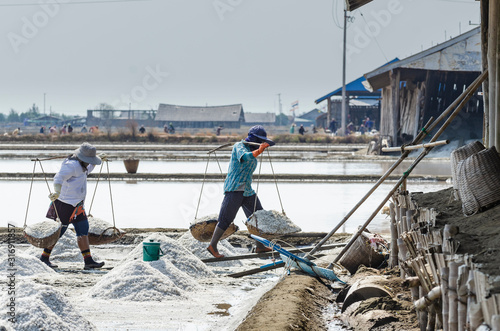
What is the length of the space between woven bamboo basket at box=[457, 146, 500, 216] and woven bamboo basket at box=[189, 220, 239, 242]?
10.3 ft

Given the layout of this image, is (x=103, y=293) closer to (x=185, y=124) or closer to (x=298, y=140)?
(x=298, y=140)

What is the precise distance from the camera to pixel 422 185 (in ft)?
56.5

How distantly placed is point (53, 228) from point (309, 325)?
3.41 meters

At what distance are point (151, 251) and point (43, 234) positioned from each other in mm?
1322

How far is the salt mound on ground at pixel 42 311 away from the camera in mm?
4641

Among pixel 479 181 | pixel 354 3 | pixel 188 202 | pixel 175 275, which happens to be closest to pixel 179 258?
pixel 175 275

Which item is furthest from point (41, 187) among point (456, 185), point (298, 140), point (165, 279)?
point (298, 140)

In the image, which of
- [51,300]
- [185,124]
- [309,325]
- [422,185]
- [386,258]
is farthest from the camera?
[185,124]

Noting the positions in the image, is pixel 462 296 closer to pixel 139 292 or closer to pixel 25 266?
pixel 139 292

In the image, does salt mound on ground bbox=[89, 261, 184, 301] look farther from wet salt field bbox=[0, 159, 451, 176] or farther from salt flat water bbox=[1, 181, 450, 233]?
wet salt field bbox=[0, 159, 451, 176]

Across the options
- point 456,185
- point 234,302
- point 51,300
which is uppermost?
point 456,185

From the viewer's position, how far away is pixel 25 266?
24.9ft

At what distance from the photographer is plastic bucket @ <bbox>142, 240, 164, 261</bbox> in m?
7.31

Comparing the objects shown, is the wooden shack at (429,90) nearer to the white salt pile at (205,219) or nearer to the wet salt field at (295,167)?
the wet salt field at (295,167)
